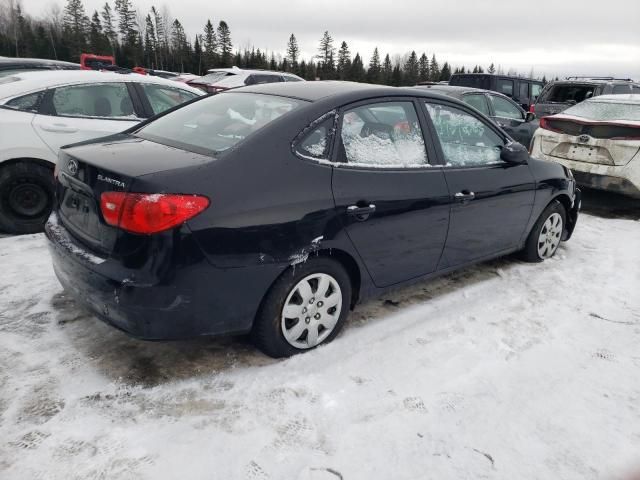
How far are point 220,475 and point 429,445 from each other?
0.96 m

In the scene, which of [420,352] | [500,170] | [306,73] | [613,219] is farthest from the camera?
[306,73]

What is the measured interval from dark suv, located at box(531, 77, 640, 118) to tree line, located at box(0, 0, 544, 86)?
2245 inches

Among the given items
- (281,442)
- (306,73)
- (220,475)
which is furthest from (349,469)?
(306,73)

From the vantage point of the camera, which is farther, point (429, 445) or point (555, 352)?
point (555, 352)

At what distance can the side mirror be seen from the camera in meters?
4.12

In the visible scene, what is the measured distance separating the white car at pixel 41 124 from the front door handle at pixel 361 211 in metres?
3.31

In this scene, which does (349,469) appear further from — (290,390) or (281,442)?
(290,390)

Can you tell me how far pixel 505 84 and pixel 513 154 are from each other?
1118 centimetres

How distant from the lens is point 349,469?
221cm

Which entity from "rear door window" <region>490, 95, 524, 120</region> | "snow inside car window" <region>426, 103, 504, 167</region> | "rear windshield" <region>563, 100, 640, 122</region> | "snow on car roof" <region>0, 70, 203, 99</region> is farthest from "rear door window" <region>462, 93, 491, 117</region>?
"snow on car roof" <region>0, 70, 203, 99</region>

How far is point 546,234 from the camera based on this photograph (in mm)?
4867

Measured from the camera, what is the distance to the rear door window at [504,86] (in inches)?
542

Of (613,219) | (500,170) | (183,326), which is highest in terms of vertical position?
(500,170)

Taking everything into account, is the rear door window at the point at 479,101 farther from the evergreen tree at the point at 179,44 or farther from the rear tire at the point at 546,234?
the evergreen tree at the point at 179,44
